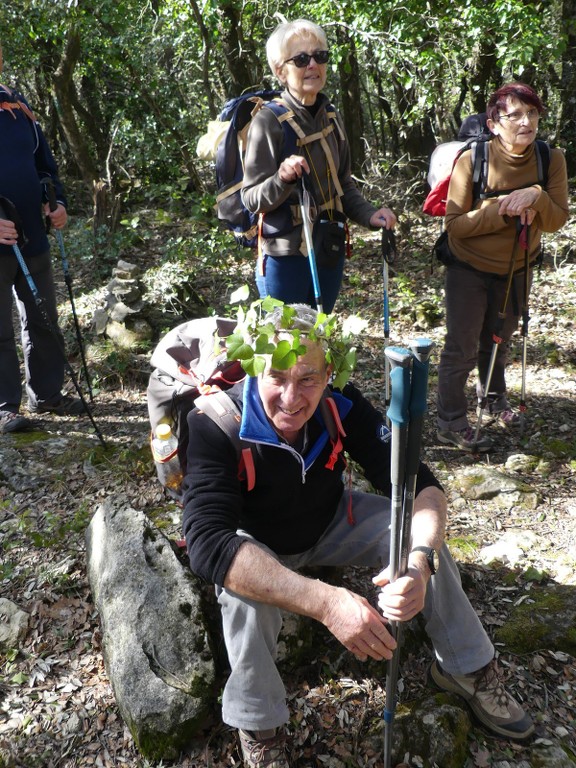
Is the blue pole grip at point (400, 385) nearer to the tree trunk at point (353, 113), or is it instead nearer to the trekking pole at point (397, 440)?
the trekking pole at point (397, 440)

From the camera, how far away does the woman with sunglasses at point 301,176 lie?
3904mm

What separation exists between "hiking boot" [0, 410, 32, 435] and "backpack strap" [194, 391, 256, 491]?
2.96 meters

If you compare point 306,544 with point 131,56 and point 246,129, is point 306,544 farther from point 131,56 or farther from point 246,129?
point 131,56

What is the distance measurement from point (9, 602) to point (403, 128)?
899 centimetres

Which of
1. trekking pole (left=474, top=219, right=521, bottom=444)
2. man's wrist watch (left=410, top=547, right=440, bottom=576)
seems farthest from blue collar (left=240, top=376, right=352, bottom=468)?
trekking pole (left=474, top=219, right=521, bottom=444)

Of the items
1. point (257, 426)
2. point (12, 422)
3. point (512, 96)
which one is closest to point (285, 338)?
point (257, 426)

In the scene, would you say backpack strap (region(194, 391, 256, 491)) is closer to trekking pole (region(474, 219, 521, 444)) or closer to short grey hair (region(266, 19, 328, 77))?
short grey hair (region(266, 19, 328, 77))

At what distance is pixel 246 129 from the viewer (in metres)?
4.25

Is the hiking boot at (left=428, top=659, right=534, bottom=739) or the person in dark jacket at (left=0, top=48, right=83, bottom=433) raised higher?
the person in dark jacket at (left=0, top=48, right=83, bottom=433)

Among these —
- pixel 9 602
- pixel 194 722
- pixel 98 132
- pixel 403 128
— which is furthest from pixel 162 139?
pixel 194 722

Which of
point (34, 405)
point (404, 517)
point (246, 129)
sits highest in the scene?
point (246, 129)

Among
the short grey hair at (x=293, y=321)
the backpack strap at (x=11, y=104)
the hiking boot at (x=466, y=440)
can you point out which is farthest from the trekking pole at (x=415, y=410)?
the backpack strap at (x=11, y=104)

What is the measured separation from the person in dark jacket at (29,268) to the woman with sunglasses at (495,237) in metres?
3.08

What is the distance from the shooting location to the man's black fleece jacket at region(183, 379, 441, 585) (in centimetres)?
249
